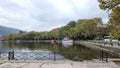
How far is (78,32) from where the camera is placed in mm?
94875

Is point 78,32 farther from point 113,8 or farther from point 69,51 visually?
point 113,8

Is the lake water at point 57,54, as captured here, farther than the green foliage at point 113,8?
Yes

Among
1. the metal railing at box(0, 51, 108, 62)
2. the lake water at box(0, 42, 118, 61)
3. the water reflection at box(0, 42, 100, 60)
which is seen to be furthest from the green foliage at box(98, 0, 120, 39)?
the water reflection at box(0, 42, 100, 60)

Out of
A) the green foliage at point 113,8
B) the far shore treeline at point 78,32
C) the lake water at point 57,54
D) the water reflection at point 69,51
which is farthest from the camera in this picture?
the far shore treeline at point 78,32

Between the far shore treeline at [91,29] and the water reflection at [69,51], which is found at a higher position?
the far shore treeline at [91,29]

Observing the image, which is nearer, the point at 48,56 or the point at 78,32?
the point at 48,56

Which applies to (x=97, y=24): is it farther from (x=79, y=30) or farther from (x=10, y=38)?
(x=10, y=38)

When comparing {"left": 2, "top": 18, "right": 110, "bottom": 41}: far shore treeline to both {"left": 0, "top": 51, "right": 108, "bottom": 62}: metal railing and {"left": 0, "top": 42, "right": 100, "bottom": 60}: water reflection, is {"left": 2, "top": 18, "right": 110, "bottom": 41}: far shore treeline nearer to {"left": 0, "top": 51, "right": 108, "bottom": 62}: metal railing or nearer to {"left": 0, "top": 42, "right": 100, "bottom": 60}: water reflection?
{"left": 0, "top": 42, "right": 100, "bottom": 60}: water reflection

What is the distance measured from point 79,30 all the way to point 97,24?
13.7 m

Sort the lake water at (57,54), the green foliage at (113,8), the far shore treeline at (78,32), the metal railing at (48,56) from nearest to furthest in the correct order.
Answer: the green foliage at (113,8) → the metal railing at (48,56) → the lake water at (57,54) → the far shore treeline at (78,32)

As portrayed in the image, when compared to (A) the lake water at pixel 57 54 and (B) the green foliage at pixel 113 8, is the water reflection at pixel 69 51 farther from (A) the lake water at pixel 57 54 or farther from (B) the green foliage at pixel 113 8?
(B) the green foliage at pixel 113 8

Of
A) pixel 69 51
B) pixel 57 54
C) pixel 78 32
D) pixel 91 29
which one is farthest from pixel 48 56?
pixel 78 32

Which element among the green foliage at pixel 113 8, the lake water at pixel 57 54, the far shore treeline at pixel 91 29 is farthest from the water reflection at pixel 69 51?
the green foliage at pixel 113 8

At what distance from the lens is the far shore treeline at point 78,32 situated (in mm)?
78875
